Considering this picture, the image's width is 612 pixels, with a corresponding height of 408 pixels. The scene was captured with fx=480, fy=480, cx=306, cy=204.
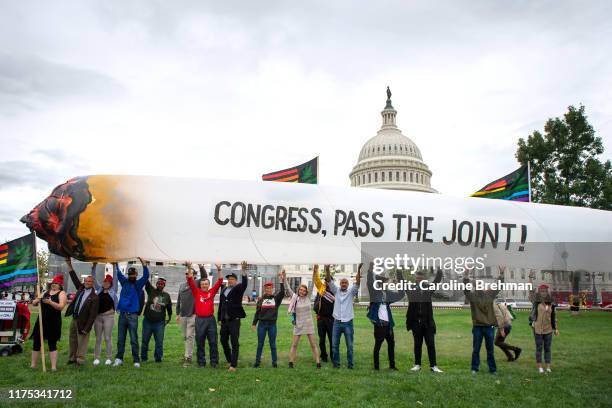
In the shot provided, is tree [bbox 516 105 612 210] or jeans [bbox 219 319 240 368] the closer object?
jeans [bbox 219 319 240 368]

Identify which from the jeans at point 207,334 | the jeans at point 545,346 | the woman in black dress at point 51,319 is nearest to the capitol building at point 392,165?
the jeans at point 545,346

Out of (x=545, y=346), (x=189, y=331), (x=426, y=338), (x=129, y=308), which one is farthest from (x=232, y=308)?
(x=545, y=346)

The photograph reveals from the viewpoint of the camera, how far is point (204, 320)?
9602mm

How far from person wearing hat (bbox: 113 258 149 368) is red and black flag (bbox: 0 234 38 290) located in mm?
1778

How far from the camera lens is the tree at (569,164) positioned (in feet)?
96.7

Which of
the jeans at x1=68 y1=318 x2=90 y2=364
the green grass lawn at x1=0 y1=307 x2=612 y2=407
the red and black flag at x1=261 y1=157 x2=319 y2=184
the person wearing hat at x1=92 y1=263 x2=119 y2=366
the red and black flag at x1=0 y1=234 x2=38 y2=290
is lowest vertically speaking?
the green grass lawn at x1=0 y1=307 x2=612 y2=407

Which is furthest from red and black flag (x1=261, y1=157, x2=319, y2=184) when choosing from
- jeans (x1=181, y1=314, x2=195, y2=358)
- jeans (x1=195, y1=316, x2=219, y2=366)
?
jeans (x1=195, y1=316, x2=219, y2=366)

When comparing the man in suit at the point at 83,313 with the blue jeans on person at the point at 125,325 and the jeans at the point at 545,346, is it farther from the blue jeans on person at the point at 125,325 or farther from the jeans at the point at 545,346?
the jeans at the point at 545,346

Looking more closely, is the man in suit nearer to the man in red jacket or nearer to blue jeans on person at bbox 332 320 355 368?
the man in red jacket

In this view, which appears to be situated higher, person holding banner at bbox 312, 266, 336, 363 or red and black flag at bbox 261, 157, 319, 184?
red and black flag at bbox 261, 157, 319, 184

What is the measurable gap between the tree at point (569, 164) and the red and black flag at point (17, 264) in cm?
2869

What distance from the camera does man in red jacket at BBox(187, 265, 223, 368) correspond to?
31.4ft

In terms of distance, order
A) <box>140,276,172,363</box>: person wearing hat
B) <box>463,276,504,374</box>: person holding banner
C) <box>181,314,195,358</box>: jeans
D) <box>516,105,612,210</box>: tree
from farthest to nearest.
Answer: <box>516,105,612,210</box>: tree → <box>181,314,195,358</box>: jeans → <box>140,276,172,363</box>: person wearing hat → <box>463,276,504,374</box>: person holding banner

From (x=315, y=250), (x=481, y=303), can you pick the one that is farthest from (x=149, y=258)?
(x=481, y=303)
